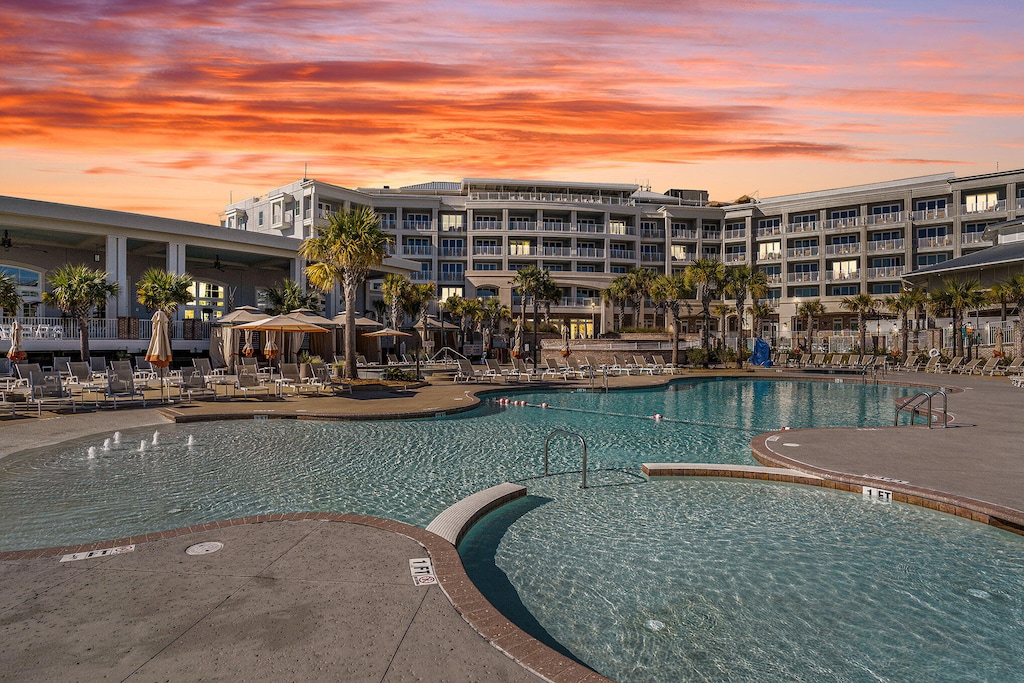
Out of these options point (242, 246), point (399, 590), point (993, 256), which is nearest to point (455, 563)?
point (399, 590)

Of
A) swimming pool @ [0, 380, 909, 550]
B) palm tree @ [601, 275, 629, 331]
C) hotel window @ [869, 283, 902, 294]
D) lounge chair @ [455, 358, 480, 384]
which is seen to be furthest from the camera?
hotel window @ [869, 283, 902, 294]

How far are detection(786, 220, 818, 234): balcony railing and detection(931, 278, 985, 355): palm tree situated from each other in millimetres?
22675

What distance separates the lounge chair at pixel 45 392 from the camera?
46.7 ft

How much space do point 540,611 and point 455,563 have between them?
0.83m

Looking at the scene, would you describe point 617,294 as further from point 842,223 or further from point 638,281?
point 842,223

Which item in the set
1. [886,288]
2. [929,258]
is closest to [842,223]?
[886,288]

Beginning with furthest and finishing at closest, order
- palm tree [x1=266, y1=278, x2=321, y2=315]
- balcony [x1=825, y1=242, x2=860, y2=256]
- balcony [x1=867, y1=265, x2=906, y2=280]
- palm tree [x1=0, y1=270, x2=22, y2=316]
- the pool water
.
→ 1. balcony [x1=825, y1=242, x2=860, y2=256]
2. balcony [x1=867, y1=265, x2=906, y2=280]
3. palm tree [x1=266, y1=278, x2=321, y2=315]
4. palm tree [x1=0, y1=270, x2=22, y2=316]
5. the pool water

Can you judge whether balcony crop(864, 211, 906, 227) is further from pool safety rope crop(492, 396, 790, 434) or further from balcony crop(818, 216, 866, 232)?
pool safety rope crop(492, 396, 790, 434)

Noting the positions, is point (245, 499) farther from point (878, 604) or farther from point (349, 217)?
point (349, 217)

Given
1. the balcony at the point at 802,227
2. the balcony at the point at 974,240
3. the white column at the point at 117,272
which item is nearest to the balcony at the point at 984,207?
the balcony at the point at 974,240

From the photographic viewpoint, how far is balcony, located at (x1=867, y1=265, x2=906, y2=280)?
54875mm

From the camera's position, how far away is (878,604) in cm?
502

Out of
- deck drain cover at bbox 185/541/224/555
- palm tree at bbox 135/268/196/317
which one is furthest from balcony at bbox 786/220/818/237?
deck drain cover at bbox 185/541/224/555

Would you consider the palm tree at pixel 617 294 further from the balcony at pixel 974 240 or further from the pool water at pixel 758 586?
the pool water at pixel 758 586
